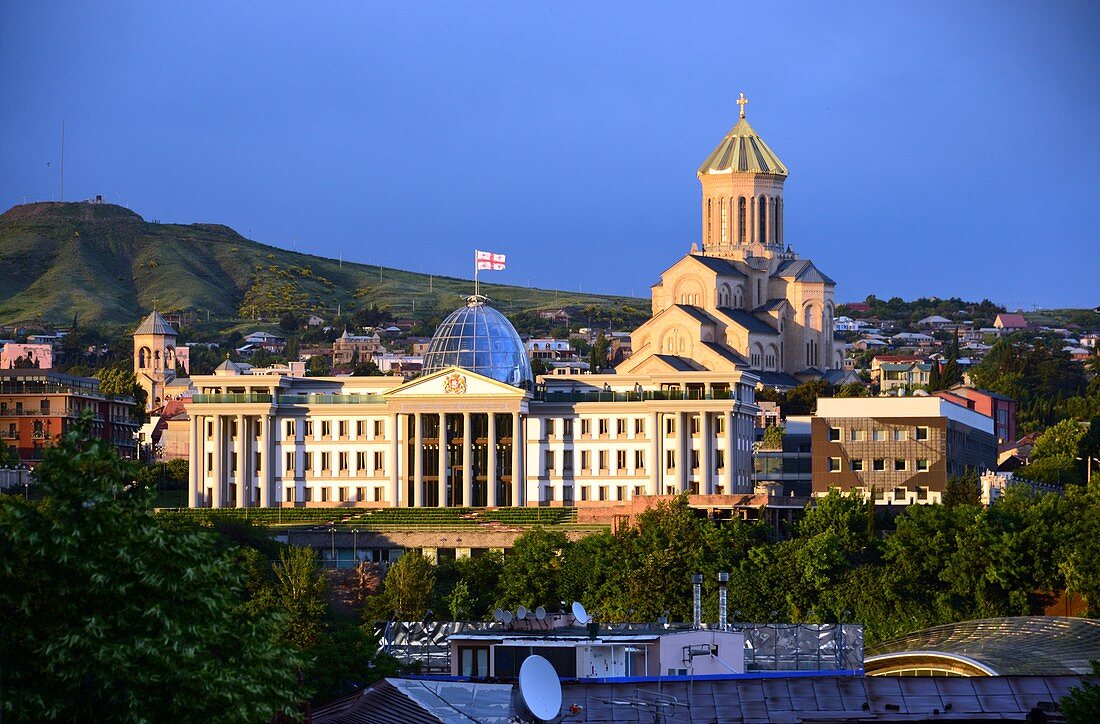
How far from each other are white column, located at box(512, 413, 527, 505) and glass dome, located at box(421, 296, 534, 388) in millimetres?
2862

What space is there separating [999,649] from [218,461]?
8300 centimetres

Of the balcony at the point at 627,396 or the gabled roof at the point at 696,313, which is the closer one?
the balcony at the point at 627,396

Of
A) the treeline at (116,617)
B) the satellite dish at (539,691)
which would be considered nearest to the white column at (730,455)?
the satellite dish at (539,691)

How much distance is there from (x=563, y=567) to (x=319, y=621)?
1688cm

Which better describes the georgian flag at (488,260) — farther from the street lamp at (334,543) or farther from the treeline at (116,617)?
the treeline at (116,617)

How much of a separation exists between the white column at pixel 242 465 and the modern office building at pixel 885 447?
3479 centimetres

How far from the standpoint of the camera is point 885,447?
460 feet

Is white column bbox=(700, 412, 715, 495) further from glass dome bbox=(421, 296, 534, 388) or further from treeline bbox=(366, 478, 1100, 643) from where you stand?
treeline bbox=(366, 478, 1100, 643)

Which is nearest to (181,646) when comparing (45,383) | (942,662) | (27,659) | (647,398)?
(27,659)

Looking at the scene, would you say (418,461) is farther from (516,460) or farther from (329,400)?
(329,400)

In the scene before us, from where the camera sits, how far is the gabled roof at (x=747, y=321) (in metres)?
192

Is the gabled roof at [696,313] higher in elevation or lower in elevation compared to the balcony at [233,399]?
higher

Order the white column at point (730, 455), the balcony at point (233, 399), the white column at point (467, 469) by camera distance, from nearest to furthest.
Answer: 1. the white column at point (730, 455)
2. the white column at point (467, 469)
3. the balcony at point (233, 399)

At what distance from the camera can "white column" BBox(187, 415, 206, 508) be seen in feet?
476
